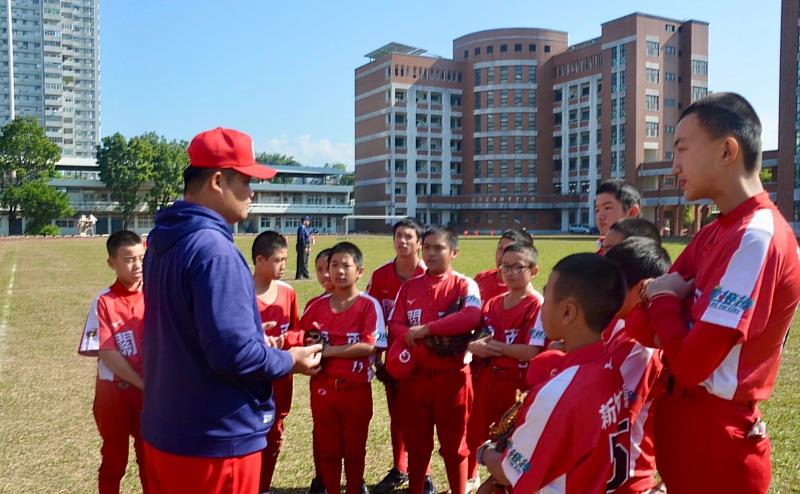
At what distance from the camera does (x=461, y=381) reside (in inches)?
186

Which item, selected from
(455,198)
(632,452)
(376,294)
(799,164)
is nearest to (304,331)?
(376,294)

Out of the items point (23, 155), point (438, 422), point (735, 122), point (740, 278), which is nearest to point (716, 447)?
point (740, 278)

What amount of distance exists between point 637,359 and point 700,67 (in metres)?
81.5

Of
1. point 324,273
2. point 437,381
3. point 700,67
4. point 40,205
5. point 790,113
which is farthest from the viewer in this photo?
point 700,67

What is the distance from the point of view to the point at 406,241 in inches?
213

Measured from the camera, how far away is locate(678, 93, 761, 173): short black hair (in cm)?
233

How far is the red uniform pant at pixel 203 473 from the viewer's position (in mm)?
2484

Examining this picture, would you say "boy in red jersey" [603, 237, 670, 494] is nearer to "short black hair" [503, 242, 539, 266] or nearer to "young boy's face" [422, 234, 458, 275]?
"short black hair" [503, 242, 539, 266]

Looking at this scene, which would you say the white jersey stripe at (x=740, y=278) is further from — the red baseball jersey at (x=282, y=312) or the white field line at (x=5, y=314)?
the white field line at (x=5, y=314)

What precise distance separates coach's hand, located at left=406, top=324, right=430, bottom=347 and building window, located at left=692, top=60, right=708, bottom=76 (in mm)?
79182

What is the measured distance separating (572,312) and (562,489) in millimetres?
643

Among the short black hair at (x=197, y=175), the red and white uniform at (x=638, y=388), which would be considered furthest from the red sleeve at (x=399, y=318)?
the short black hair at (x=197, y=175)

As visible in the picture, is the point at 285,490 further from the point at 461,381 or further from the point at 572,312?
the point at 572,312

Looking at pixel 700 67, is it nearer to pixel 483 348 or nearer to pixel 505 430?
pixel 483 348
